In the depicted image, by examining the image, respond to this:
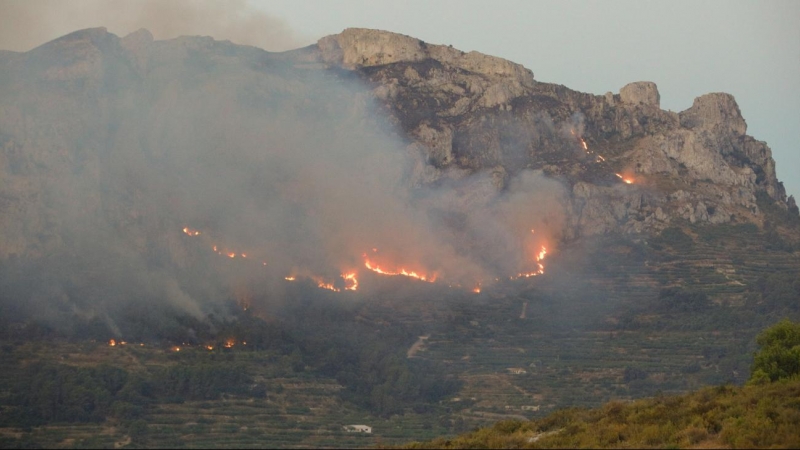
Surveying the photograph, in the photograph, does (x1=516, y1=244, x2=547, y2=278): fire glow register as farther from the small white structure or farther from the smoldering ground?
the small white structure

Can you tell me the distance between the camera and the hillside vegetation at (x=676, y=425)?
3334cm

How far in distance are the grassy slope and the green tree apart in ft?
19.3

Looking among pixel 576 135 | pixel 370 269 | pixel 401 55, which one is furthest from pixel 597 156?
pixel 370 269

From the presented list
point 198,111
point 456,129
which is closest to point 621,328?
point 456,129

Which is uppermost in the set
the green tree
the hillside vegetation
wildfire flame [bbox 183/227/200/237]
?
wildfire flame [bbox 183/227/200/237]

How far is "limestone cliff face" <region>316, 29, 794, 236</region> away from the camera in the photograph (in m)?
112

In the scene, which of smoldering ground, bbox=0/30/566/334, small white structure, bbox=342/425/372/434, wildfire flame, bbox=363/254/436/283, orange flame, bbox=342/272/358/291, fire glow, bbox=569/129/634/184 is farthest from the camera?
fire glow, bbox=569/129/634/184

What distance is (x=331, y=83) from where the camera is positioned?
124125 mm

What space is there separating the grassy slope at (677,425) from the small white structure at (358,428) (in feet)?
73.0

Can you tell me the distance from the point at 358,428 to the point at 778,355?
87.0 ft

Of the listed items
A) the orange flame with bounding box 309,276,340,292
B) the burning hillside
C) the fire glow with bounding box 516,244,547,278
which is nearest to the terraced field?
the fire glow with bounding box 516,244,547,278

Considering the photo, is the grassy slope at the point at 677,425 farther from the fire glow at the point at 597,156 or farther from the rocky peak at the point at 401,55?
the rocky peak at the point at 401,55

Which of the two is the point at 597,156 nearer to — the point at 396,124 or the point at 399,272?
the point at 396,124

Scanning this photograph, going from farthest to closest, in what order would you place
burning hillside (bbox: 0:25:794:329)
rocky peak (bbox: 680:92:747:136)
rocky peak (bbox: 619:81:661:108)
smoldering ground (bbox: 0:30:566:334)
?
rocky peak (bbox: 619:81:661:108) < rocky peak (bbox: 680:92:747:136) < burning hillside (bbox: 0:25:794:329) < smoldering ground (bbox: 0:30:566:334)
